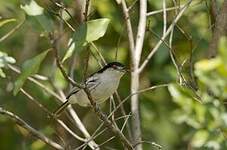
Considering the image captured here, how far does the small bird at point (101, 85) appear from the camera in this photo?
4.27 metres

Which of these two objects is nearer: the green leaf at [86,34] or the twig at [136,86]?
the green leaf at [86,34]

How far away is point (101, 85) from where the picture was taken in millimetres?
4371

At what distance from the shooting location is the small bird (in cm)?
427

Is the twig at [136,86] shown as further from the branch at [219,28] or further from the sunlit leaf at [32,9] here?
the sunlit leaf at [32,9]

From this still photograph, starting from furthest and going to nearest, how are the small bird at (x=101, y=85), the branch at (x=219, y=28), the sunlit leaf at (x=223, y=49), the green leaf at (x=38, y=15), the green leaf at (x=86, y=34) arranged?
the small bird at (x=101, y=85) < the branch at (x=219, y=28) < the green leaf at (x=38, y=15) < the green leaf at (x=86, y=34) < the sunlit leaf at (x=223, y=49)

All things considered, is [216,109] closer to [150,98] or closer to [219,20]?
[219,20]

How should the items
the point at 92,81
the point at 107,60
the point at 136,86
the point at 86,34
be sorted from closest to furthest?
1. the point at 86,34
2. the point at 136,86
3. the point at 92,81
4. the point at 107,60

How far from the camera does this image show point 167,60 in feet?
16.5

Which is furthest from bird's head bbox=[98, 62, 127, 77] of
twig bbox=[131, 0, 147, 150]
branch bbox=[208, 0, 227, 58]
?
branch bbox=[208, 0, 227, 58]

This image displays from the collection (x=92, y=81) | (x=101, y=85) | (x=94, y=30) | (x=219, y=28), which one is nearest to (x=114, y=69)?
(x=101, y=85)

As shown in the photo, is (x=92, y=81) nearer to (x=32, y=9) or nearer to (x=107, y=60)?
(x=107, y=60)

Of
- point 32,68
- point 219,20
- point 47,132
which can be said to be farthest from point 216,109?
point 47,132

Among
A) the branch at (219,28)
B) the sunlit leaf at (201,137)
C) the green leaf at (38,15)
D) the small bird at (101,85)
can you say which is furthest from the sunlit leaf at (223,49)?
the small bird at (101,85)

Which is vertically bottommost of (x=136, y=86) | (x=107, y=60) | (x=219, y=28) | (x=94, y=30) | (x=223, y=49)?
(x=107, y=60)
